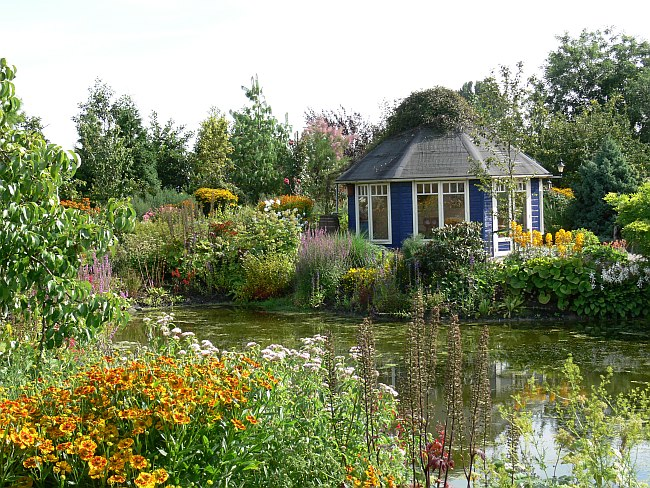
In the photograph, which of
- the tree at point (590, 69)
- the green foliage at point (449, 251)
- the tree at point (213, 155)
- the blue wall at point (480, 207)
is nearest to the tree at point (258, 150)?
the tree at point (213, 155)

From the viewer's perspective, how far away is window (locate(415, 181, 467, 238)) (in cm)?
1745

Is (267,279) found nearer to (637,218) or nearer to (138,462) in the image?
(637,218)

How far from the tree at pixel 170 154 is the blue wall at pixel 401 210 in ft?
40.7

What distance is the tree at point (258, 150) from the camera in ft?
84.5

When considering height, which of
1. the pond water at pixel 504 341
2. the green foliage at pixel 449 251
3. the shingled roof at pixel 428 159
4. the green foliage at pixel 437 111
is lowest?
the pond water at pixel 504 341

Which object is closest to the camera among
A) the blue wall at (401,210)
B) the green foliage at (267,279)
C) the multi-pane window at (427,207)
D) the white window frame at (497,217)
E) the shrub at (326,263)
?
the shrub at (326,263)

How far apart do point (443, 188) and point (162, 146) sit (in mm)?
14483

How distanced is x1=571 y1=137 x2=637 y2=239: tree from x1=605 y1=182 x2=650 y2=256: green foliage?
8110 millimetres

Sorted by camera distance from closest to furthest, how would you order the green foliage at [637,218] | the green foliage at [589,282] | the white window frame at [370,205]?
1. the green foliage at [637,218]
2. the green foliage at [589,282]
3. the white window frame at [370,205]

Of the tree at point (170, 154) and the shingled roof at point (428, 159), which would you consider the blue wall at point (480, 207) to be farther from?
the tree at point (170, 154)

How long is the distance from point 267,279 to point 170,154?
15068mm

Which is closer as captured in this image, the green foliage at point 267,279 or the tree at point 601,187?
the green foliage at point 267,279

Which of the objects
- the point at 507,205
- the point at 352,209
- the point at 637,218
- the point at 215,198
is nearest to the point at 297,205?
the point at 352,209

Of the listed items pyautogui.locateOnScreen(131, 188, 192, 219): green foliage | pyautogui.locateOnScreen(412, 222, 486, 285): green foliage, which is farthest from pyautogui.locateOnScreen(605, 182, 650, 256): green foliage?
pyautogui.locateOnScreen(131, 188, 192, 219): green foliage
